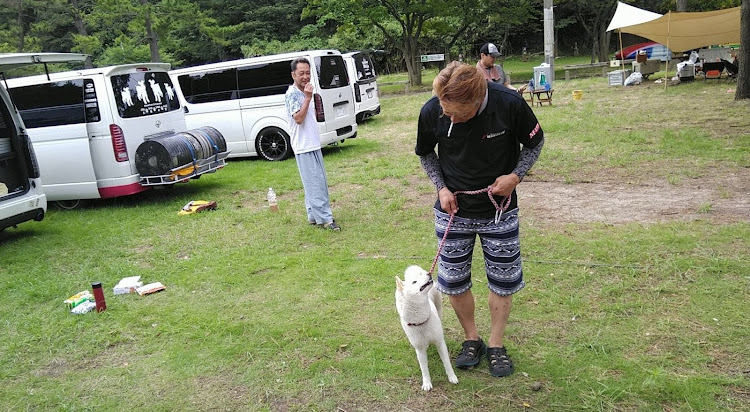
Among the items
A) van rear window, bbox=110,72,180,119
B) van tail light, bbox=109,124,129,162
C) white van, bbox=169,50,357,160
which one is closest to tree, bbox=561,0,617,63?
white van, bbox=169,50,357,160

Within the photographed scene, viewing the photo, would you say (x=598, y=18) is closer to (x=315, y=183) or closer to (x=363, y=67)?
(x=363, y=67)

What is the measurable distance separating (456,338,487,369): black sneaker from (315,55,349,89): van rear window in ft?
25.5

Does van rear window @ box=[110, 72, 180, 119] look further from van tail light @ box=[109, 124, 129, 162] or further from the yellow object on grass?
the yellow object on grass

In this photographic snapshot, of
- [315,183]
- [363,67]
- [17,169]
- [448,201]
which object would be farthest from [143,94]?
[363,67]

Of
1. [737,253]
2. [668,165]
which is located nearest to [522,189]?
[668,165]

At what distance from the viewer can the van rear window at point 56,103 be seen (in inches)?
286

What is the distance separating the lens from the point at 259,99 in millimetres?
10422

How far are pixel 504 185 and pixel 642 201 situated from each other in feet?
13.1

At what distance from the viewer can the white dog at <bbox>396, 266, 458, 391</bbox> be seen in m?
2.79

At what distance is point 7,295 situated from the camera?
4.93 meters

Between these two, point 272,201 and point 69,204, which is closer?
point 272,201

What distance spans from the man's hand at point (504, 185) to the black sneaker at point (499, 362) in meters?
0.94

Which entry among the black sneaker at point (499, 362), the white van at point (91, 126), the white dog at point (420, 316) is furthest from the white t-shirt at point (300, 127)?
the black sneaker at point (499, 362)

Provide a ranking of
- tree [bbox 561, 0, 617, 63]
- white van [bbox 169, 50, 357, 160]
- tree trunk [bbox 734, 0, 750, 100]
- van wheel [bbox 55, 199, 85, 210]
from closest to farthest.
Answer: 1. van wheel [bbox 55, 199, 85, 210]
2. white van [bbox 169, 50, 357, 160]
3. tree trunk [bbox 734, 0, 750, 100]
4. tree [bbox 561, 0, 617, 63]
